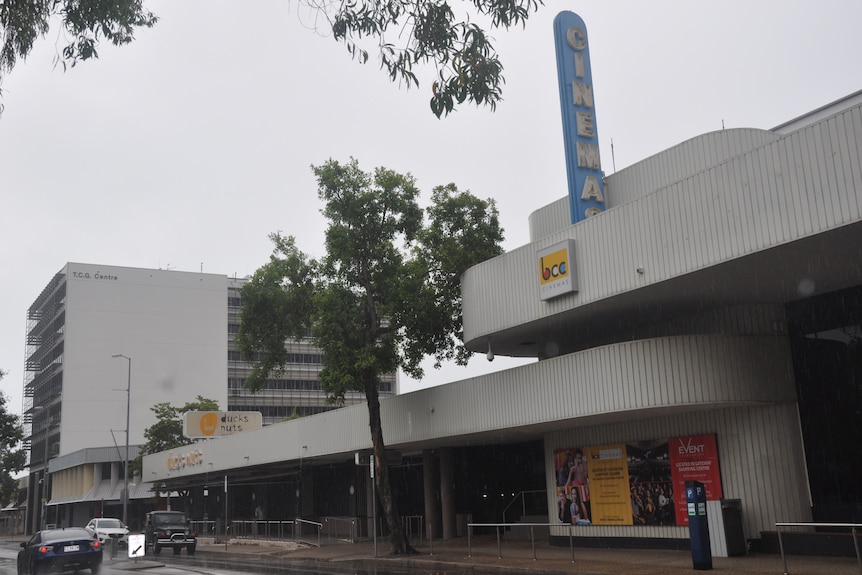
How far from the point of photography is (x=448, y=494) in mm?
31766

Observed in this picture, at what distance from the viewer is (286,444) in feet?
126

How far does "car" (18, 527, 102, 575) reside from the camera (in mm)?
21953

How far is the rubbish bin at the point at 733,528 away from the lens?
62.2 ft

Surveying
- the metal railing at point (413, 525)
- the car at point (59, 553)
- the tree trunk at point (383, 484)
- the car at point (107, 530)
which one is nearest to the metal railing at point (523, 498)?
the metal railing at point (413, 525)

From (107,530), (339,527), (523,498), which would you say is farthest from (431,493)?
(107,530)

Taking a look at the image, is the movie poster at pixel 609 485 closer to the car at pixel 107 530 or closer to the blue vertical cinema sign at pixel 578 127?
the blue vertical cinema sign at pixel 578 127

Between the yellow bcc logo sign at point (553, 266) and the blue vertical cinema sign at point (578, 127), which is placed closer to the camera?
the yellow bcc logo sign at point (553, 266)

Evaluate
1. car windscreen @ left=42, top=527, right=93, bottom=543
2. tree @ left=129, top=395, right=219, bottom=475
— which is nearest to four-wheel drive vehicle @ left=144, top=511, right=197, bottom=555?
car windscreen @ left=42, top=527, right=93, bottom=543

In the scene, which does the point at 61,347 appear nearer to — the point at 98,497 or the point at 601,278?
the point at 98,497

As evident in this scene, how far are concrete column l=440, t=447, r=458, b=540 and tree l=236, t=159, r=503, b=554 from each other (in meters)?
4.47

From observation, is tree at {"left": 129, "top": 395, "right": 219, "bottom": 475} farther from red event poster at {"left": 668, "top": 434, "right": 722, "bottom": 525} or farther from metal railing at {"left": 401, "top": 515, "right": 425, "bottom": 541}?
red event poster at {"left": 668, "top": 434, "right": 722, "bottom": 525}

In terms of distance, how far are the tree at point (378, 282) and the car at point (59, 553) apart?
7981 mm

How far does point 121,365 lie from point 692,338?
84.4m

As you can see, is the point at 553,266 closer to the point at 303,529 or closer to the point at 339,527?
the point at 339,527
